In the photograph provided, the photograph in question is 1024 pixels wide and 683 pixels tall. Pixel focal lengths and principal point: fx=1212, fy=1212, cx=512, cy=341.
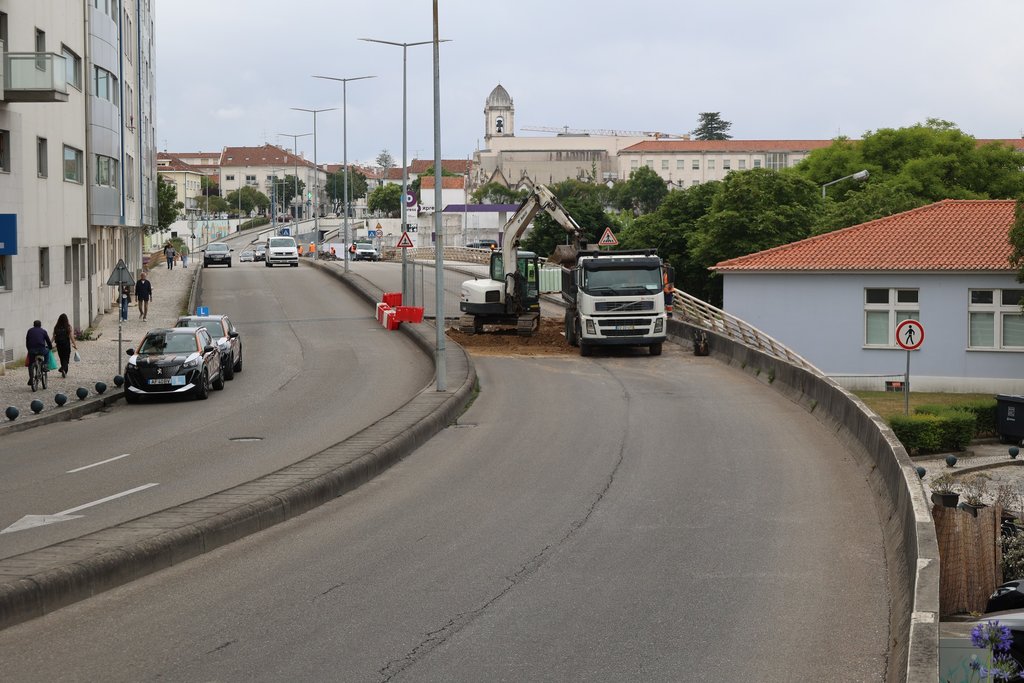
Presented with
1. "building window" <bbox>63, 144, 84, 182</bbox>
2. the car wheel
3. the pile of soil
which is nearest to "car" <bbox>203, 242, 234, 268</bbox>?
"building window" <bbox>63, 144, 84, 182</bbox>

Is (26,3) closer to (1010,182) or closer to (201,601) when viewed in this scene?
(201,601)

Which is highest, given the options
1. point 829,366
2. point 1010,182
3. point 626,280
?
point 1010,182

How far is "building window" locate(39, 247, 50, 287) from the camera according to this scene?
34062 millimetres

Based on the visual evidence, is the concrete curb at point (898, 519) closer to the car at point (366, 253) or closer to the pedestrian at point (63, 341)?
the pedestrian at point (63, 341)

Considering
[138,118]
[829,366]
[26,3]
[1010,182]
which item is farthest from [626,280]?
[1010,182]

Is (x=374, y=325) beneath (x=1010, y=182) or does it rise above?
beneath

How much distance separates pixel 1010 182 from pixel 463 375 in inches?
2265

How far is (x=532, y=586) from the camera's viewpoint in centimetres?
1109

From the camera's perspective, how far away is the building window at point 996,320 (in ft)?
135

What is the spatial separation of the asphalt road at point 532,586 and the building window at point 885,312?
973 inches

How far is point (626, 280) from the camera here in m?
34.9

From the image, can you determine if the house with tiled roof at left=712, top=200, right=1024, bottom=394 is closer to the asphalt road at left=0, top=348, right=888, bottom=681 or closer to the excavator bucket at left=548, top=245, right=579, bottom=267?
the excavator bucket at left=548, top=245, right=579, bottom=267

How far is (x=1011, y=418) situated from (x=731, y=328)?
890 centimetres

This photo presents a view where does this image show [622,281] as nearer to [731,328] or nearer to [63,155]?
[731,328]
